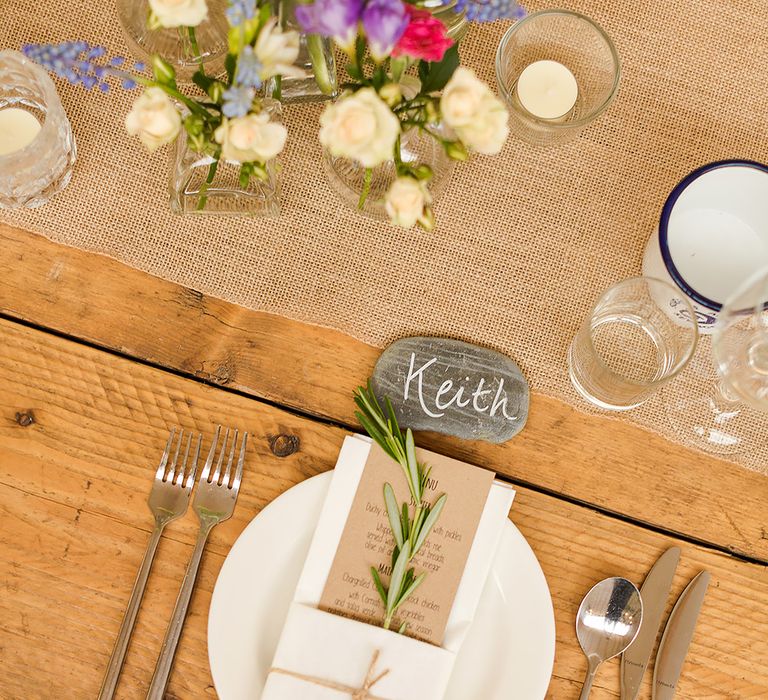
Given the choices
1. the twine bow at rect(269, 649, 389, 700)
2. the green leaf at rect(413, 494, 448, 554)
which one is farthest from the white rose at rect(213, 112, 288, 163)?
the twine bow at rect(269, 649, 389, 700)

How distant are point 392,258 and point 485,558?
35 cm

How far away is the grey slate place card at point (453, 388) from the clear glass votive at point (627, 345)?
8 centimetres

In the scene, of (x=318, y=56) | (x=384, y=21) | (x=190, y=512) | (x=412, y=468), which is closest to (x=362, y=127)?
(x=384, y=21)

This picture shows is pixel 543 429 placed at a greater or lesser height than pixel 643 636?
greater

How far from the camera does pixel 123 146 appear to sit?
2.83ft

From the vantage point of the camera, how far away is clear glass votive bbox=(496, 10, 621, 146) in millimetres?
819

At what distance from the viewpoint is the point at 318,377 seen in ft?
2.82

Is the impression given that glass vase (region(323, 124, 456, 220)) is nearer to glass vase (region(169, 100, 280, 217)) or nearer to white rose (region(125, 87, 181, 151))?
glass vase (region(169, 100, 280, 217))

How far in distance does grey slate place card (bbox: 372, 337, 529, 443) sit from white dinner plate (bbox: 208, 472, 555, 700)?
0.11m

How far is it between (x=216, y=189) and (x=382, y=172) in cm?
19

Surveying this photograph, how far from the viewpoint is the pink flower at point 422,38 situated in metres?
0.49

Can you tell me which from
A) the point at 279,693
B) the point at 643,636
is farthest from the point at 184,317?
the point at 643,636

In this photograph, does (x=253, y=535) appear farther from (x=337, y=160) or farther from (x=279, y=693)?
(x=337, y=160)

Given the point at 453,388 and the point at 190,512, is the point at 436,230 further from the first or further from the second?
the point at 190,512
